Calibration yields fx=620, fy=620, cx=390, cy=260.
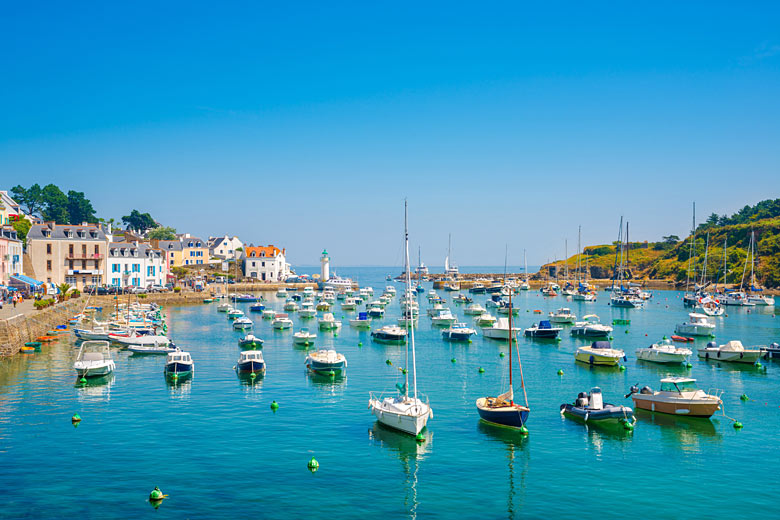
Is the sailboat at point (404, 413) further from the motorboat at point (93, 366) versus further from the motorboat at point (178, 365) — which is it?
the motorboat at point (93, 366)

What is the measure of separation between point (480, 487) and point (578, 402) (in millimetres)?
14769

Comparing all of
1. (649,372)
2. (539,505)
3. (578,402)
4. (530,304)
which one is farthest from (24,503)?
(530,304)

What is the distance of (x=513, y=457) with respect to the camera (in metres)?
35.4

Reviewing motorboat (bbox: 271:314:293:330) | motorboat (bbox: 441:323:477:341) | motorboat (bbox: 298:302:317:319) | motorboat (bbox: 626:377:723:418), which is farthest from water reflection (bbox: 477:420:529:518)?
motorboat (bbox: 298:302:317:319)

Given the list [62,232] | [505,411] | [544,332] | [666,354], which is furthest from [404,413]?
[62,232]

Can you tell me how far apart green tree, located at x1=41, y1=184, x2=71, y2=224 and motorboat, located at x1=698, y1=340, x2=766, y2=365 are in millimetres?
183885

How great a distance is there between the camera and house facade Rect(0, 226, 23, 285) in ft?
312

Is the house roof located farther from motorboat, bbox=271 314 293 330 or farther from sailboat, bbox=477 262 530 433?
sailboat, bbox=477 262 530 433

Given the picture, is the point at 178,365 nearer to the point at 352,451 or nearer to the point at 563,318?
the point at 352,451

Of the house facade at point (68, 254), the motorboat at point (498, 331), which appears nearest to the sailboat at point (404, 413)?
the motorboat at point (498, 331)

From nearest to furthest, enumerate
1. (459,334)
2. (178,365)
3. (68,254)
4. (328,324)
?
1. (178,365)
2. (459,334)
3. (328,324)
4. (68,254)

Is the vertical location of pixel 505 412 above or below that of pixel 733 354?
below

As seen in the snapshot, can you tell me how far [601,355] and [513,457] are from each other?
32.1m

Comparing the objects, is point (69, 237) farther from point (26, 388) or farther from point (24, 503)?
point (24, 503)
